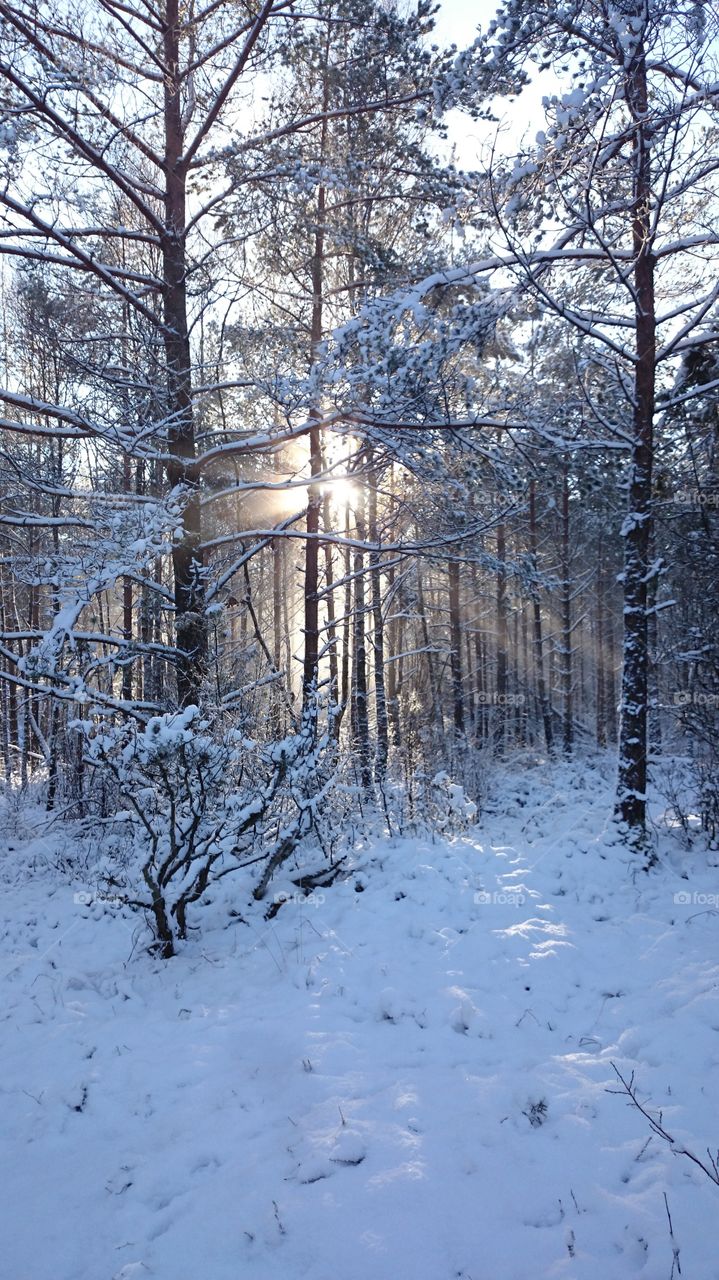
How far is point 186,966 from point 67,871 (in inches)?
150

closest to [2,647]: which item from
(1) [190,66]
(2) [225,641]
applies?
(2) [225,641]

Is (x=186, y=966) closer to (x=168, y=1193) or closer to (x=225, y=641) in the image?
(x=168, y=1193)

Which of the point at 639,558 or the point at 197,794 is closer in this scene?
the point at 197,794

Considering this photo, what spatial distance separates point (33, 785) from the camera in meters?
14.9

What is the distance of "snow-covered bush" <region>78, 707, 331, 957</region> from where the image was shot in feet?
16.5
